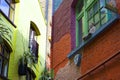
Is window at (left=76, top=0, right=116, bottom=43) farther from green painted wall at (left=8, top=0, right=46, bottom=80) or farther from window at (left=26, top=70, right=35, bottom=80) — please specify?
window at (left=26, top=70, right=35, bottom=80)

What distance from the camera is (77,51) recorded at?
8.34 m

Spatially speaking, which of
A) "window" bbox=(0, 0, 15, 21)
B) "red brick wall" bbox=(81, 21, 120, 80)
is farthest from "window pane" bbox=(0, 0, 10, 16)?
"red brick wall" bbox=(81, 21, 120, 80)

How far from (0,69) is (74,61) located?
18.6 ft

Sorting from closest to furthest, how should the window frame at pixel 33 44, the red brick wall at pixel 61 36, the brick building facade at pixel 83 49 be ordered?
the brick building facade at pixel 83 49
the red brick wall at pixel 61 36
the window frame at pixel 33 44

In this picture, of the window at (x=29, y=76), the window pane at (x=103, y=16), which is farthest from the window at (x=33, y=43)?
the window pane at (x=103, y=16)

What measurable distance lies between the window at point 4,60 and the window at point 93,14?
5.52 meters

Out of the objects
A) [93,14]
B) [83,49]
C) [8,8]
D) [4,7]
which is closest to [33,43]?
[8,8]

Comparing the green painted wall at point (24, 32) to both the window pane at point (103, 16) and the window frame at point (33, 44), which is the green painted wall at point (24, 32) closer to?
the window frame at point (33, 44)

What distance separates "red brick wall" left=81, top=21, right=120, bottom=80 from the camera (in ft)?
20.8

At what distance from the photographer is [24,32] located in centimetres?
1658

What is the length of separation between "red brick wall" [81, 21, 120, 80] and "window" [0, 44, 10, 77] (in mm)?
6502

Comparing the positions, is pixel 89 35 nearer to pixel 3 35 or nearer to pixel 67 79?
pixel 67 79

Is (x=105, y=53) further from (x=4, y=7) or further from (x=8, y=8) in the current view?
(x=8, y=8)

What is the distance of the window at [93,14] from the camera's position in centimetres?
698
